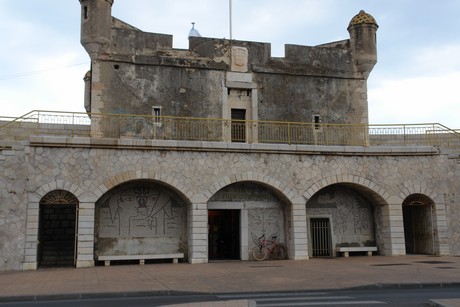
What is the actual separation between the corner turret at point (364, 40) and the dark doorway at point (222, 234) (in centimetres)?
1023

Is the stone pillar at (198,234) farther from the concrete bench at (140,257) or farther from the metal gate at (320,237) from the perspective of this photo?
the metal gate at (320,237)

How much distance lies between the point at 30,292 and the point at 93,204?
667cm

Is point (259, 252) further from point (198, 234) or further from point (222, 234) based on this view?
point (198, 234)

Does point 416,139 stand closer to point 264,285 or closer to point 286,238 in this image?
point 286,238

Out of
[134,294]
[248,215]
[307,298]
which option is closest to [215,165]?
[248,215]

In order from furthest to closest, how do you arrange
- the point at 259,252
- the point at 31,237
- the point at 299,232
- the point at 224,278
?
the point at 259,252 < the point at 299,232 < the point at 31,237 < the point at 224,278

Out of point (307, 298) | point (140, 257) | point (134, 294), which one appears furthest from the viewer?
point (140, 257)

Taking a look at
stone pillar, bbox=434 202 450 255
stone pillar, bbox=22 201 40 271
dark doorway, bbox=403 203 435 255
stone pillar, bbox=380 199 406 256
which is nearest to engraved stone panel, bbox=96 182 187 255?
stone pillar, bbox=22 201 40 271

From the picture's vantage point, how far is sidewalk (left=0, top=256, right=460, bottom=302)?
11438 millimetres

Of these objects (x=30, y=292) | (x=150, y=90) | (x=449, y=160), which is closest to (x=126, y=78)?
(x=150, y=90)

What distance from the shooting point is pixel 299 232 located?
19531 mm

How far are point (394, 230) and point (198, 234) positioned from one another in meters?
8.10

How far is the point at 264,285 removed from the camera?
1209cm

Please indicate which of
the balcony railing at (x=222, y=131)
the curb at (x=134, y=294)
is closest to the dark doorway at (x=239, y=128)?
the balcony railing at (x=222, y=131)
